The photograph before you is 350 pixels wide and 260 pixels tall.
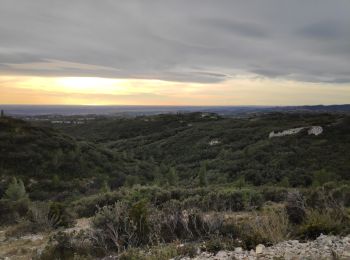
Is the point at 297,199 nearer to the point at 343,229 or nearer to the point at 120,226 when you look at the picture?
the point at 343,229

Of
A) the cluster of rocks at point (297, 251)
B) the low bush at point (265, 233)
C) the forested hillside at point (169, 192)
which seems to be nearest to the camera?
the cluster of rocks at point (297, 251)

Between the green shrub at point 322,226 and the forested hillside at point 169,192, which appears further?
the forested hillside at point 169,192

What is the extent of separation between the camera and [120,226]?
23.6ft

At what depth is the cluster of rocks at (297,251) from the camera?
5031 mm

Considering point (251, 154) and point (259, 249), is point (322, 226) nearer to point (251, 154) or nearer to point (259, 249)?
point (259, 249)

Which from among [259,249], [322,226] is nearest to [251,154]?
[322,226]

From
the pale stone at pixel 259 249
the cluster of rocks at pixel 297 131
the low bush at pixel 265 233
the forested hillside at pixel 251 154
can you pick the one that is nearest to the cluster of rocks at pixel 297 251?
the pale stone at pixel 259 249

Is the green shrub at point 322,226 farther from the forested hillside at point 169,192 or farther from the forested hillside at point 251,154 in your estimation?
the forested hillside at point 251,154

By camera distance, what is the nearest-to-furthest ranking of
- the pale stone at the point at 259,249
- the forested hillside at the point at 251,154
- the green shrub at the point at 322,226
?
the pale stone at the point at 259,249
the green shrub at the point at 322,226
the forested hillside at the point at 251,154

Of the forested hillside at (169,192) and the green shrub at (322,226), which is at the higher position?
the green shrub at (322,226)

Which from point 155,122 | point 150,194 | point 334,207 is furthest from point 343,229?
point 155,122

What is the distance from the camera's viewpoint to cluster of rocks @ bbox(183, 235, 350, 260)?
503 centimetres

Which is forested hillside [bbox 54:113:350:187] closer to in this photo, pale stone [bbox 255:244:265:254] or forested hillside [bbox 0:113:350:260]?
forested hillside [bbox 0:113:350:260]

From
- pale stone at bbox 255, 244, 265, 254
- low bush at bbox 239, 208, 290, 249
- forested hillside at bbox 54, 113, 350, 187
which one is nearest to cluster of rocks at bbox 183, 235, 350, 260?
pale stone at bbox 255, 244, 265, 254
